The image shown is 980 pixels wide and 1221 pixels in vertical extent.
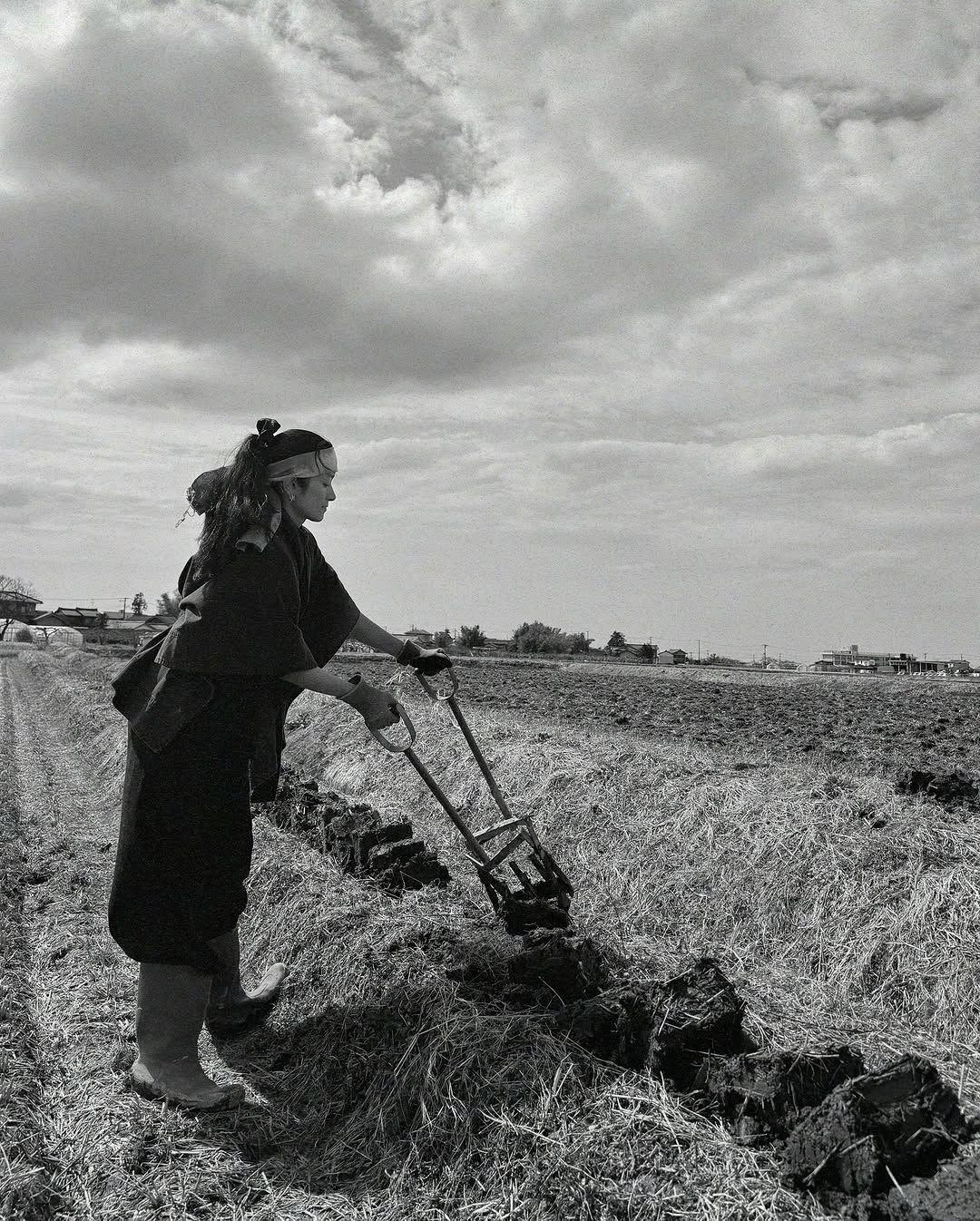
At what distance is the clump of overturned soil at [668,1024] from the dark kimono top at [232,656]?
4.99 feet

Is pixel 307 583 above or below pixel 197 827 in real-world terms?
above

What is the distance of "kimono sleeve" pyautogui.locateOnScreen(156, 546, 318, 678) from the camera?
11.4 ft

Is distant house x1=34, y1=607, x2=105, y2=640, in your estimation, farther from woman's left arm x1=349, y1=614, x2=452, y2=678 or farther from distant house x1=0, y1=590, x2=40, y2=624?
woman's left arm x1=349, y1=614, x2=452, y2=678

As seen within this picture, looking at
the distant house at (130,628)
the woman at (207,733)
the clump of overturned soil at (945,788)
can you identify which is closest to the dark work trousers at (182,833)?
the woman at (207,733)

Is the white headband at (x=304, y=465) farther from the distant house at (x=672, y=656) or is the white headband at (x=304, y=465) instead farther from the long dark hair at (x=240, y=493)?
the distant house at (x=672, y=656)

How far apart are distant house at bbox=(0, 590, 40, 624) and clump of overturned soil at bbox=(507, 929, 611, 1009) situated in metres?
126

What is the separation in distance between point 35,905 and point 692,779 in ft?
16.6

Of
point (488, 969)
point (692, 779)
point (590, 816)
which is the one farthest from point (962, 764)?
point (488, 969)

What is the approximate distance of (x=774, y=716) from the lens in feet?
53.7

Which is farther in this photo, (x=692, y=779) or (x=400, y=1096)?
(x=692, y=779)

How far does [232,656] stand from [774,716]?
14241 mm

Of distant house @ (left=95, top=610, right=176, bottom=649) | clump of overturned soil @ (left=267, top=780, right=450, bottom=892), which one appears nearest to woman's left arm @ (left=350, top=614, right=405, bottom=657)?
clump of overturned soil @ (left=267, top=780, right=450, bottom=892)

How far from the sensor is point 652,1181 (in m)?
2.65

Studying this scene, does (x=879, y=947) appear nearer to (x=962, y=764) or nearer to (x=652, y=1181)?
(x=652, y=1181)
